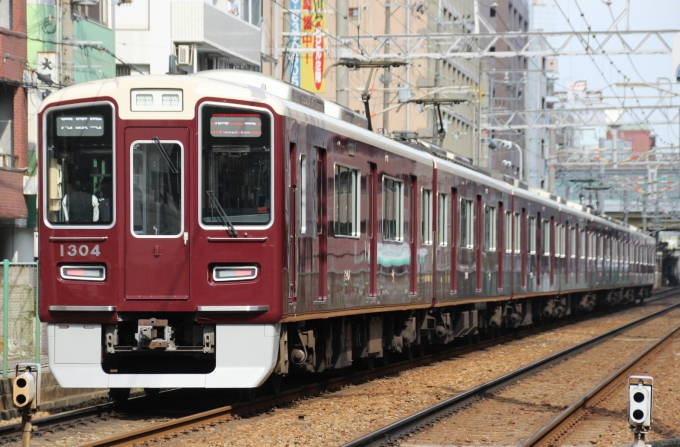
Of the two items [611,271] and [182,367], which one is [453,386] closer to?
[182,367]

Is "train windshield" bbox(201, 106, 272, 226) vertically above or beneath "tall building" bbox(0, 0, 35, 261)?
beneath

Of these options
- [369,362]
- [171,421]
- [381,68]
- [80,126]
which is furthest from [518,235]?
[381,68]

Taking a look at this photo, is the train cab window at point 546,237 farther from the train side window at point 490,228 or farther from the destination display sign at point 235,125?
the destination display sign at point 235,125

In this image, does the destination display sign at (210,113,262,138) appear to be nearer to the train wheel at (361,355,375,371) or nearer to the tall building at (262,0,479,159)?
the train wheel at (361,355,375,371)

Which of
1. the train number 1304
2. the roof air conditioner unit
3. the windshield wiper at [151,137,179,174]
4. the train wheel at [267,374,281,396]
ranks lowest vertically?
the train wheel at [267,374,281,396]

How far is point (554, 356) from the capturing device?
18.5 meters

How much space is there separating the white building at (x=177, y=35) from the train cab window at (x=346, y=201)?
48.7 ft

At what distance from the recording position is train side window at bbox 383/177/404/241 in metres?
15.1

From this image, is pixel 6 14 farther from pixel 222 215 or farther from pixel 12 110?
pixel 222 215

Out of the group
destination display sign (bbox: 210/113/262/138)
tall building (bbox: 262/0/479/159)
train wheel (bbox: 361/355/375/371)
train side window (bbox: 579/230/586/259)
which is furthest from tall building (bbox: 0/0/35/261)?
train side window (bbox: 579/230/586/259)

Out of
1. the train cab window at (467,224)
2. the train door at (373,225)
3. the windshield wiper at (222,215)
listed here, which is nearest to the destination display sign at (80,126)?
the windshield wiper at (222,215)

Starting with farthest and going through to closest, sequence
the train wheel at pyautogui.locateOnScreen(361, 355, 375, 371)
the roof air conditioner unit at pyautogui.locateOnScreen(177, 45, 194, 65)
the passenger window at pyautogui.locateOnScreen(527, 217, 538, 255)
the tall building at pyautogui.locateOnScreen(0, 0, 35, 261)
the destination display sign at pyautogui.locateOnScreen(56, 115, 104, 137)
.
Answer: the roof air conditioner unit at pyautogui.locateOnScreen(177, 45, 194, 65), the passenger window at pyautogui.locateOnScreen(527, 217, 538, 255), the tall building at pyautogui.locateOnScreen(0, 0, 35, 261), the train wheel at pyautogui.locateOnScreen(361, 355, 375, 371), the destination display sign at pyautogui.locateOnScreen(56, 115, 104, 137)

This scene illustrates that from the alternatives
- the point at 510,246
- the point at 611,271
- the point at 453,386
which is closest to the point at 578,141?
the point at 611,271

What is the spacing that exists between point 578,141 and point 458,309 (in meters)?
126
